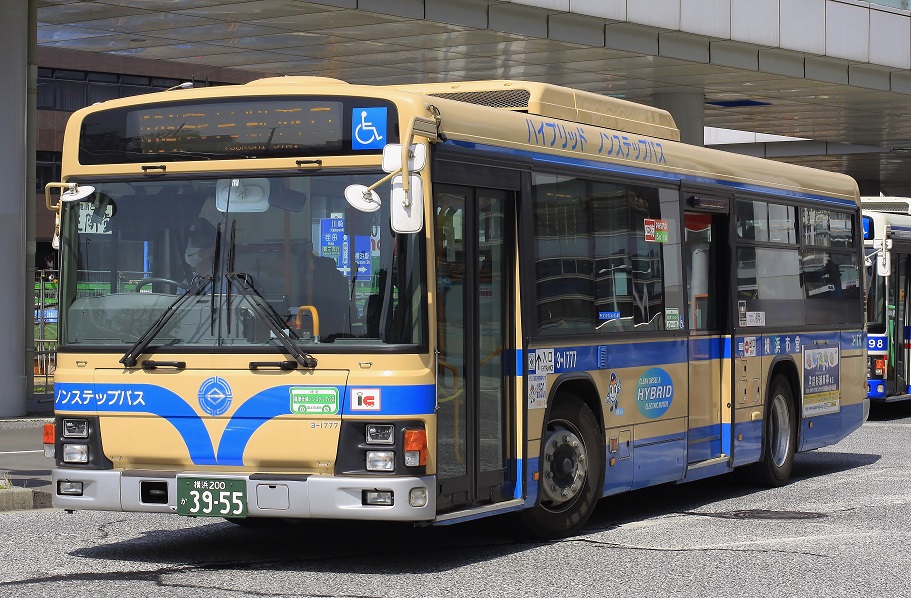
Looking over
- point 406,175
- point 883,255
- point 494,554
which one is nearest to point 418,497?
point 494,554

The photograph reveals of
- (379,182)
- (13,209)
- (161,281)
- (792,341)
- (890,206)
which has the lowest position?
(792,341)

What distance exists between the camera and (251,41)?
2670cm

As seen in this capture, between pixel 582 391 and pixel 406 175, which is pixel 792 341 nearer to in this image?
pixel 582 391

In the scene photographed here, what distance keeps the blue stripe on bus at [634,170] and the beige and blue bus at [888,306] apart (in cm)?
677

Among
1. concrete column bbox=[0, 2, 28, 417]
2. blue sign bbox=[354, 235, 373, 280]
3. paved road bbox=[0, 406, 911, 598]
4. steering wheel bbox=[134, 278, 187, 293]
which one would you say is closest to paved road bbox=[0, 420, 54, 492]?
concrete column bbox=[0, 2, 28, 417]

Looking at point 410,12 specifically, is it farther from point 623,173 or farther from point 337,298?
point 337,298

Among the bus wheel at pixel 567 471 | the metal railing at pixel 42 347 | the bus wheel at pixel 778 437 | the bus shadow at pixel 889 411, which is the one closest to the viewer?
the bus wheel at pixel 567 471

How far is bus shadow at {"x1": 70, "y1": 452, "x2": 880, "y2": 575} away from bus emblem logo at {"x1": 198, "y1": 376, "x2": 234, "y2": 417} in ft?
3.28

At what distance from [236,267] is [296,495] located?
1.42 metres

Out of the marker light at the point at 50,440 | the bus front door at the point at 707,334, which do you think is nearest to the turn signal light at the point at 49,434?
the marker light at the point at 50,440

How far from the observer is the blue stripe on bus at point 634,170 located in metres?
9.92

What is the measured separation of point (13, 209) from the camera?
69.1 feet

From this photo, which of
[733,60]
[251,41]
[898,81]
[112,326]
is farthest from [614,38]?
[112,326]

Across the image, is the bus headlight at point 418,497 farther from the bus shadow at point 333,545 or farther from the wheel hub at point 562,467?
the wheel hub at point 562,467
